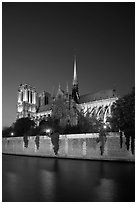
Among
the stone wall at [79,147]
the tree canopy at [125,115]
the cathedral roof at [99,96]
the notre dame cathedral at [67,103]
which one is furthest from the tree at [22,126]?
the tree canopy at [125,115]

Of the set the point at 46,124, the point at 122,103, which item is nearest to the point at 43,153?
the point at 46,124

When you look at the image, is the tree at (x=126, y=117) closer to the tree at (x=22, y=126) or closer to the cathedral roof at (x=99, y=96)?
the tree at (x=22, y=126)

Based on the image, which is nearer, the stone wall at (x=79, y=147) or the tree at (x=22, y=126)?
the stone wall at (x=79, y=147)

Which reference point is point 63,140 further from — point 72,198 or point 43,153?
point 72,198

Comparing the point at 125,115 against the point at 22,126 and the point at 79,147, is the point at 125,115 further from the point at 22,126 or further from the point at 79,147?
the point at 22,126

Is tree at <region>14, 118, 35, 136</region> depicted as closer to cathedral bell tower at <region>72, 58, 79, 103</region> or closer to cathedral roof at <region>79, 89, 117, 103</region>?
cathedral bell tower at <region>72, 58, 79, 103</region>

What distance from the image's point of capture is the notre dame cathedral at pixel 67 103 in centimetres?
3894

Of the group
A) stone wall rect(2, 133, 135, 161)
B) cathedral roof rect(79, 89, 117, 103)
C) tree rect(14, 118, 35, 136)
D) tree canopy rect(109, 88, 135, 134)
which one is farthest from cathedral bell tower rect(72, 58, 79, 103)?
tree canopy rect(109, 88, 135, 134)

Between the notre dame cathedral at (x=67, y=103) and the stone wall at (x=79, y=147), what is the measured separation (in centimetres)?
842

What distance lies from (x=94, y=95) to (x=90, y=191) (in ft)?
136

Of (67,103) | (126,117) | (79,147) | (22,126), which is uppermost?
(67,103)

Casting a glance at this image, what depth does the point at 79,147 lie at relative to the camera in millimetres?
20203

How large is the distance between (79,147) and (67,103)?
880 inches

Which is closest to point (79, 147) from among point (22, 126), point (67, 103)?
point (22, 126)
